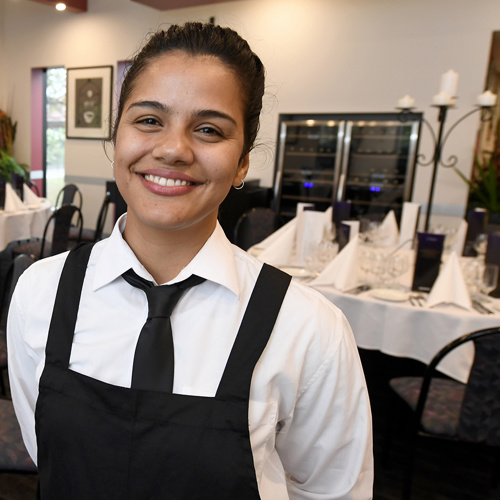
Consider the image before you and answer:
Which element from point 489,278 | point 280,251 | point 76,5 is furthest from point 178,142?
point 76,5

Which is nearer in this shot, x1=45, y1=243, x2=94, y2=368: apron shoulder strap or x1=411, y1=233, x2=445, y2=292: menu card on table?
x1=45, y1=243, x2=94, y2=368: apron shoulder strap

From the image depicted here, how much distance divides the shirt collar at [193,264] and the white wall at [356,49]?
3.56 m

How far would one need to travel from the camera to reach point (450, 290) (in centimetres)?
227

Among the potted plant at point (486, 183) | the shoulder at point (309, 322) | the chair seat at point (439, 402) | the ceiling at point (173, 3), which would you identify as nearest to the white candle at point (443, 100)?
the potted plant at point (486, 183)

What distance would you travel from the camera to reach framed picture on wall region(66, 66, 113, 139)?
23.8 ft

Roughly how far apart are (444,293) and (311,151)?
153 inches

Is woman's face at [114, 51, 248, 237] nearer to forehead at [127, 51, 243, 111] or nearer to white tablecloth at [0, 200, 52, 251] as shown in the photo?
forehead at [127, 51, 243, 111]

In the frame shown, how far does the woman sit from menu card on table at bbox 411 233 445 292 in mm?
1657

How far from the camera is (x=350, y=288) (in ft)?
7.98

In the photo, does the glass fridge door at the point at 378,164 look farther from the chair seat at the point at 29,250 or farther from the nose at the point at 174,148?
the nose at the point at 174,148

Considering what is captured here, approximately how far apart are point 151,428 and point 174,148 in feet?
1.61

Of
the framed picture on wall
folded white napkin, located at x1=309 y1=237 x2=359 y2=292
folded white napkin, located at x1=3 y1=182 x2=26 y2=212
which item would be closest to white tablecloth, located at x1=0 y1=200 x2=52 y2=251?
folded white napkin, located at x1=3 y1=182 x2=26 y2=212

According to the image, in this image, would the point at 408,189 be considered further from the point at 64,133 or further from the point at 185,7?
the point at 64,133

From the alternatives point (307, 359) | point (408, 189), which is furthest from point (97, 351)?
point (408, 189)
